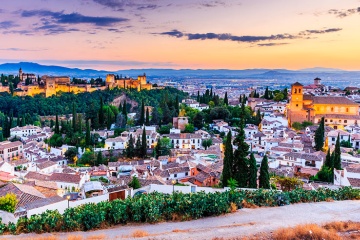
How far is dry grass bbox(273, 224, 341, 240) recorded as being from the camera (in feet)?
24.6

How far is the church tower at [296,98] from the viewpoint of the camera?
37.8 metres

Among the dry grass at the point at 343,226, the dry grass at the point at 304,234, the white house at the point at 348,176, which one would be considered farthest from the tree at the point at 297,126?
the dry grass at the point at 304,234

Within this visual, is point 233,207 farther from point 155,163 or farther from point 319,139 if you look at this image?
point 319,139

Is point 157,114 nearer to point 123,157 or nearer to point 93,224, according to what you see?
point 123,157

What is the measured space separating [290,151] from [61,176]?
1679 centimetres

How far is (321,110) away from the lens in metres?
39.2

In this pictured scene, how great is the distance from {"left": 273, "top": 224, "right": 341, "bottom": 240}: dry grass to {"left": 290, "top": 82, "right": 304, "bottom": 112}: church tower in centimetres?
3177

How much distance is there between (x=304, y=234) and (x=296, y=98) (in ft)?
106

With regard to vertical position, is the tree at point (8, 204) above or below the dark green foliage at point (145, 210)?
below

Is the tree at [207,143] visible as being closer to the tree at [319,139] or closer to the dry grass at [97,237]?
the tree at [319,139]

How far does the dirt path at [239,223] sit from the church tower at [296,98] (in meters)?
28.9

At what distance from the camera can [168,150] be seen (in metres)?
28.9

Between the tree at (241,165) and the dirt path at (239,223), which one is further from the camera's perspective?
the tree at (241,165)

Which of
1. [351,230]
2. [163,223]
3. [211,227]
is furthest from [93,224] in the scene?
[351,230]
